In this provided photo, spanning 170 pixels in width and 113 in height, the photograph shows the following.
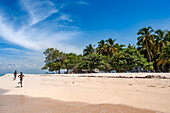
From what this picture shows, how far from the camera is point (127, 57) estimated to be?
2453 centimetres

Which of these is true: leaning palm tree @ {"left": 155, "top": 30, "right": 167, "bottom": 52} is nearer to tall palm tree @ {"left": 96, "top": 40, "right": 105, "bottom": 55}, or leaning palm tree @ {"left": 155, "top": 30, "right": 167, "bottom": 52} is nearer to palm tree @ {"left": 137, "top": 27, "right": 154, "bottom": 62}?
palm tree @ {"left": 137, "top": 27, "right": 154, "bottom": 62}

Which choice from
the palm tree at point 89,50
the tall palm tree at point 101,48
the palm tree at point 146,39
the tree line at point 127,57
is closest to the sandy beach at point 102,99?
the tree line at point 127,57

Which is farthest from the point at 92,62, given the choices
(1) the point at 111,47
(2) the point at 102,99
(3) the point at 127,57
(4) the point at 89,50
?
(2) the point at 102,99

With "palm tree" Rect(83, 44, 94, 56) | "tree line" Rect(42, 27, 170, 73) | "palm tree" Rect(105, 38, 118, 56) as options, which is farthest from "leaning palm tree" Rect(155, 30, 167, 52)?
"palm tree" Rect(83, 44, 94, 56)

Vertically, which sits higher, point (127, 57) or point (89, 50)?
point (89, 50)

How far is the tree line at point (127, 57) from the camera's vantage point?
24.3 metres

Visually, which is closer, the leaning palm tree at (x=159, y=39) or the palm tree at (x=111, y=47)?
the leaning palm tree at (x=159, y=39)

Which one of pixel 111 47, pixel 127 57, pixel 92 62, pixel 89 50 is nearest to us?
pixel 127 57

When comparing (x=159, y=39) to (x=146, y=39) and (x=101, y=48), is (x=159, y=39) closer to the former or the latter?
(x=146, y=39)

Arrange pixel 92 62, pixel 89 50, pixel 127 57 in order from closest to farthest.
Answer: pixel 127 57
pixel 92 62
pixel 89 50

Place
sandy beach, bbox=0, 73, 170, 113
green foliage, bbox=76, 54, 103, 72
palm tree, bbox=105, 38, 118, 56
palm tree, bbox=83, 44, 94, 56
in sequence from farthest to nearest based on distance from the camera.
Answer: palm tree, bbox=83, 44, 94, 56, palm tree, bbox=105, 38, 118, 56, green foliage, bbox=76, 54, 103, 72, sandy beach, bbox=0, 73, 170, 113

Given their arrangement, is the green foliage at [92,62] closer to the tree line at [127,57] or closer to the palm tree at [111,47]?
the tree line at [127,57]

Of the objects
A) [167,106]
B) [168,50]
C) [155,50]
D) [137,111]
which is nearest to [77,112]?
[137,111]

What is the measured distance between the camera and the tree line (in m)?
24.3
